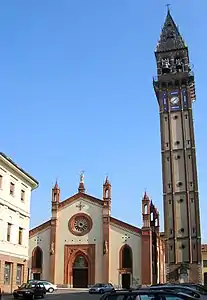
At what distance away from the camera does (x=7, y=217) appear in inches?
1334

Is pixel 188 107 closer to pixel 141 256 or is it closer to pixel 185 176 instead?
pixel 185 176

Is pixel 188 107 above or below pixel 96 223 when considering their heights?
above

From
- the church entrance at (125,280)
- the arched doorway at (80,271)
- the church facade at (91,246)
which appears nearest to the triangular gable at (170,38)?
the church facade at (91,246)

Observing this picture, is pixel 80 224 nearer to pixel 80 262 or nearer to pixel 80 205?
pixel 80 205

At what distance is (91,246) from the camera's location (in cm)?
5684

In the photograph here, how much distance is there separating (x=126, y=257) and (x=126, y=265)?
1.03m

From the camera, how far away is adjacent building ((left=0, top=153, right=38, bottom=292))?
32969mm

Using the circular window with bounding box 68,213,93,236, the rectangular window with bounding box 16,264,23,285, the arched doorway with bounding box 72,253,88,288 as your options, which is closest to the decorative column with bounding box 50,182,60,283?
the circular window with bounding box 68,213,93,236

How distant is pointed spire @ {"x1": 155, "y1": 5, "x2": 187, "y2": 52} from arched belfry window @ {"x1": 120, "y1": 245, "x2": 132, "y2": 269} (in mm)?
34494

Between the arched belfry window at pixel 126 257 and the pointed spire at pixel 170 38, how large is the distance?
34494mm

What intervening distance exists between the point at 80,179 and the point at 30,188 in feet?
70.4

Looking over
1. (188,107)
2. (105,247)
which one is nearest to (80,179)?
(105,247)

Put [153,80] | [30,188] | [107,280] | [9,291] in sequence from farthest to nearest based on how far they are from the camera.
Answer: [153,80] < [107,280] < [30,188] < [9,291]

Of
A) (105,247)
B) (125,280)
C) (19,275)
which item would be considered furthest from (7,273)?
(125,280)
